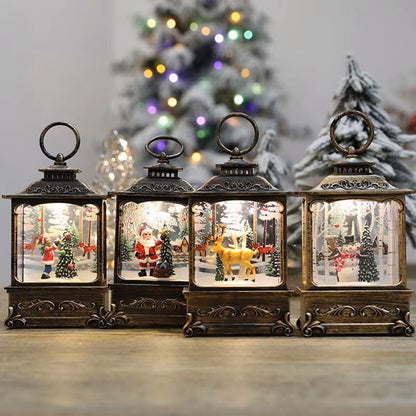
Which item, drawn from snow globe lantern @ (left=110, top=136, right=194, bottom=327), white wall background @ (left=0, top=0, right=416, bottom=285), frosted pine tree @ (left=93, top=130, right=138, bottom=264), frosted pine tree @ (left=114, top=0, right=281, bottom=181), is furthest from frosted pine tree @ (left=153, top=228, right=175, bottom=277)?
frosted pine tree @ (left=114, top=0, right=281, bottom=181)

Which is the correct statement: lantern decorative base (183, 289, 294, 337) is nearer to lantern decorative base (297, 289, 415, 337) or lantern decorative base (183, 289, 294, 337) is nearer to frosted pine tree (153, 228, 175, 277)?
lantern decorative base (297, 289, 415, 337)

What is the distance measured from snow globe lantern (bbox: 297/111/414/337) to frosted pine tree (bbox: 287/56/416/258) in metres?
1.23

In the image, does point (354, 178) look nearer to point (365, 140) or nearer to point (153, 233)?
point (153, 233)

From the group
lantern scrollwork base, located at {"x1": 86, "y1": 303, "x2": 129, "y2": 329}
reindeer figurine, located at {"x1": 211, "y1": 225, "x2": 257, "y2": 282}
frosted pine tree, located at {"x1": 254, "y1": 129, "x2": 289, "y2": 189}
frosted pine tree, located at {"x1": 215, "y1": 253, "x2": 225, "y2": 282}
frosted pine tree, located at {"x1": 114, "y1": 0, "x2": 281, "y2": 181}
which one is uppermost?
frosted pine tree, located at {"x1": 114, "y1": 0, "x2": 281, "y2": 181}

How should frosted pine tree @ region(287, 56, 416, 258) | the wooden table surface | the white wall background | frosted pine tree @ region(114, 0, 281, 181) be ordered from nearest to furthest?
the wooden table surface
frosted pine tree @ region(287, 56, 416, 258)
the white wall background
frosted pine tree @ region(114, 0, 281, 181)

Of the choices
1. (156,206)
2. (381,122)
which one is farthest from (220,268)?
(381,122)

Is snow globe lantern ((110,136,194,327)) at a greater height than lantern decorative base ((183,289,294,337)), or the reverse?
snow globe lantern ((110,136,194,327))

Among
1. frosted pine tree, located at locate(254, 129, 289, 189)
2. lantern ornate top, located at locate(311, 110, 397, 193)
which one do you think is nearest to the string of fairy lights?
frosted pine tree, located at locate(254, 129, 289, 189)

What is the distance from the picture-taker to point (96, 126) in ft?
19.6

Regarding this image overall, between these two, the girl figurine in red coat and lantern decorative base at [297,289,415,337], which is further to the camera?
the girl figurine in red coat

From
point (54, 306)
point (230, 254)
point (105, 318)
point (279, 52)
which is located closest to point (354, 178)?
point (230, 254)

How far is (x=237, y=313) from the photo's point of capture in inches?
105

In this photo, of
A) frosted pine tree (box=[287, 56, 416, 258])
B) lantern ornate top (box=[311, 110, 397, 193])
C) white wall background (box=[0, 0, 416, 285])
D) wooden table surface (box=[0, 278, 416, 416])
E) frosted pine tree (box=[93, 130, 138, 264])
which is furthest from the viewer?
white wall background (box=[0, 0, 416, 285])

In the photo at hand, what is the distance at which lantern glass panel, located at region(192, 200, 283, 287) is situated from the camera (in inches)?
105
